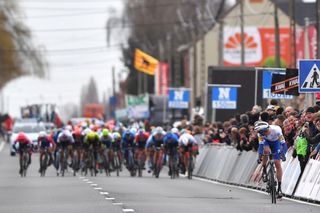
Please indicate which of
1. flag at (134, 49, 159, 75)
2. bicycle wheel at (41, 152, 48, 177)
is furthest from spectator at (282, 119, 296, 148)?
flag at (134, 49, 159, 75)

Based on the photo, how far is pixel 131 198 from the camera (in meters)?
23.5

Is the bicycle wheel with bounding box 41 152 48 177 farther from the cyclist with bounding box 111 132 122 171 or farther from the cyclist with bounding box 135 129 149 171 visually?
the cyclist with bounding box 135 129 149 171

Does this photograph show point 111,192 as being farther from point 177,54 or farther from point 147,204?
point 177,54

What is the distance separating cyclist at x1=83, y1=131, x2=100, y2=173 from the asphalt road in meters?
6.38

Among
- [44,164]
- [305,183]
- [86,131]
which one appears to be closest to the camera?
[305,183]

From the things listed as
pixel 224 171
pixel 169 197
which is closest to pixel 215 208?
pixel 169 197

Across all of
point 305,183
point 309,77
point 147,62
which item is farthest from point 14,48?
point 305,183

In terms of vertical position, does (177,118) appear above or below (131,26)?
below

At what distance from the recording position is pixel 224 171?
3369cm

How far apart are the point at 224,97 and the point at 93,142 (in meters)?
5.10

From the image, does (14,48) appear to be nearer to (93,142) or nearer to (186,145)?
(93,142)

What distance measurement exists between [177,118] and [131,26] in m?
47.5

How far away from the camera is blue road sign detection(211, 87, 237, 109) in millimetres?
41406

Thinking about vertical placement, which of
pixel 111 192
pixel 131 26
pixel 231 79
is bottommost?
pixel 111 192
